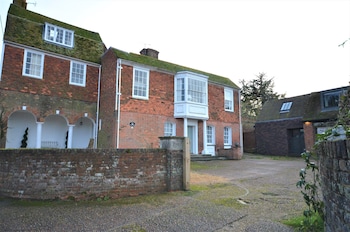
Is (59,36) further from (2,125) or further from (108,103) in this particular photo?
(2,125)

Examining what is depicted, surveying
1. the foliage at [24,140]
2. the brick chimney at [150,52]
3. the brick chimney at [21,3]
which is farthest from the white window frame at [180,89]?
the brick chimney at [21,3]

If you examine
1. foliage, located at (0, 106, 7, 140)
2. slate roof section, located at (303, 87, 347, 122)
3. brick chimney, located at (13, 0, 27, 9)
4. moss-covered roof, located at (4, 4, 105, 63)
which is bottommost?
foliage, located at (0, 106, 7, 140)

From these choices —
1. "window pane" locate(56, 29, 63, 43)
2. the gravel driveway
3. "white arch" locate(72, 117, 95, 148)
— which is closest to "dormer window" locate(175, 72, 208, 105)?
"white arch" locate(72, 117, 95, 148)

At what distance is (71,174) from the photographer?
5.59 metres

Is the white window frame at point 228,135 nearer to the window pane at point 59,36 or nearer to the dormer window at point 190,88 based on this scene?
the dormer window at point 190,88

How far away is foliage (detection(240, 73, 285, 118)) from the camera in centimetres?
3850

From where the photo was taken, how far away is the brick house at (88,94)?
13195 millimetres

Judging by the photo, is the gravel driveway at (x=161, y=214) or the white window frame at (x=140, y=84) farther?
the white window frame at (x=140, y=84)

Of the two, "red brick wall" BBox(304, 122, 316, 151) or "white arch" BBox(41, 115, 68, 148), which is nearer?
"white arch" BBox(41, 115, 68, 148)

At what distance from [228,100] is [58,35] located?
14.6 metres

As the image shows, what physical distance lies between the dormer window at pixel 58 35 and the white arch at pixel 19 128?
513 cm

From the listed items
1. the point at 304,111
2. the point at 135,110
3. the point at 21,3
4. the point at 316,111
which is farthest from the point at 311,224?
the point at 21,3

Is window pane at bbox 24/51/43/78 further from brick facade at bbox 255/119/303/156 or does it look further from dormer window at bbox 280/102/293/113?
dormer window at bbox 280/102/293/113

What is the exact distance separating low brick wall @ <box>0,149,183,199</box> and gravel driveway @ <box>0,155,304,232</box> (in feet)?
1.15
